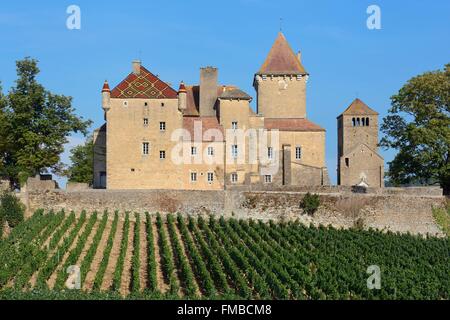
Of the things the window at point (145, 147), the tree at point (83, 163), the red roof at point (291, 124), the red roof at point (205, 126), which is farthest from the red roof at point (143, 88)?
the tree at point (83, 163)

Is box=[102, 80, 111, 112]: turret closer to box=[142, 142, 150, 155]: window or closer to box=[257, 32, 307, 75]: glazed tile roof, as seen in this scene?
box=[142, 142, 150, 155]: window

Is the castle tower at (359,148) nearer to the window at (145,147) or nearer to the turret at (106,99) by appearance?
the window at (145,147)

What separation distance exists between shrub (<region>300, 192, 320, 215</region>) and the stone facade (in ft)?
11.8

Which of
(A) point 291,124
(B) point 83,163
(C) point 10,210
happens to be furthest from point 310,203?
(B) point 83,163

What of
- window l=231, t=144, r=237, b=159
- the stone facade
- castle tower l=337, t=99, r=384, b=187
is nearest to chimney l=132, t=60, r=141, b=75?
the stone facade

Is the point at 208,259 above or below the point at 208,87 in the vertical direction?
below

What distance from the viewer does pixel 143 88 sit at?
1677 inches

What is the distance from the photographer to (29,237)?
32938 millimetres

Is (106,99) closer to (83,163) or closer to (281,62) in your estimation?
(281,62)

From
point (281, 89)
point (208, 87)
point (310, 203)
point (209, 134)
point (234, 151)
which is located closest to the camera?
point (310, 203)

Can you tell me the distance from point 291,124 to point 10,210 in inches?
726

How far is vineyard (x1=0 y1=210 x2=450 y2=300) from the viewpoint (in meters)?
26.4

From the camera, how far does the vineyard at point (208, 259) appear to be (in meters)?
26.4

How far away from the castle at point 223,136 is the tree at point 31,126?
2.31m
